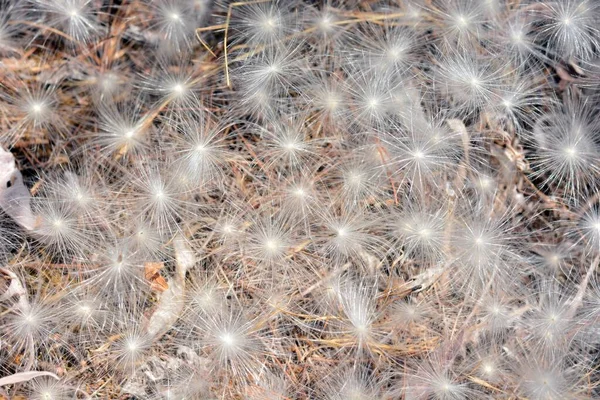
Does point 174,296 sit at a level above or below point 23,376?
above

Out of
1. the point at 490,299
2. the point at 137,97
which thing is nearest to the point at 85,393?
the point at 137,97

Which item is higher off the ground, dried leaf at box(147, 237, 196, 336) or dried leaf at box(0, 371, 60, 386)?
dried leaf at box(147, 237, 196, 336)

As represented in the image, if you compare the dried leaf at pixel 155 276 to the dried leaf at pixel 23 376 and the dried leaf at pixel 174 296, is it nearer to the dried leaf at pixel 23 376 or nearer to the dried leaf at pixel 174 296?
the dried leaf at pixel 174 296

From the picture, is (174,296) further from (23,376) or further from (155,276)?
(23,376)

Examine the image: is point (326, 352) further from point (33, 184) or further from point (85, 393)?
point (33, 184)

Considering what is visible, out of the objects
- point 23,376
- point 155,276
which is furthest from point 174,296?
point 23,376

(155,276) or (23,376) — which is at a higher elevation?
(155,276)

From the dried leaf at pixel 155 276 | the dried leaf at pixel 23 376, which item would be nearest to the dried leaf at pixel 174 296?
the dried leaf at pixel 155 276

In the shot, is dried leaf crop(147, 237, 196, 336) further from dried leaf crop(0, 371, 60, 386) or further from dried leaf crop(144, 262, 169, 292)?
dried leaf crop(0, 371, 60, 386)

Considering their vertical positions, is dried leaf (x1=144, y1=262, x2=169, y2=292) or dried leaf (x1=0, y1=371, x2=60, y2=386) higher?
dried leaf (x1=144, y1=262, x2=169, y2=292)

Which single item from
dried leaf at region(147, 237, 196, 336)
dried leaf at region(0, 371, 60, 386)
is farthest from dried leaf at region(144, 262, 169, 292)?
dried leaf at region(0, 371, 60, 386)

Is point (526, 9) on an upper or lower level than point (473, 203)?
upper
